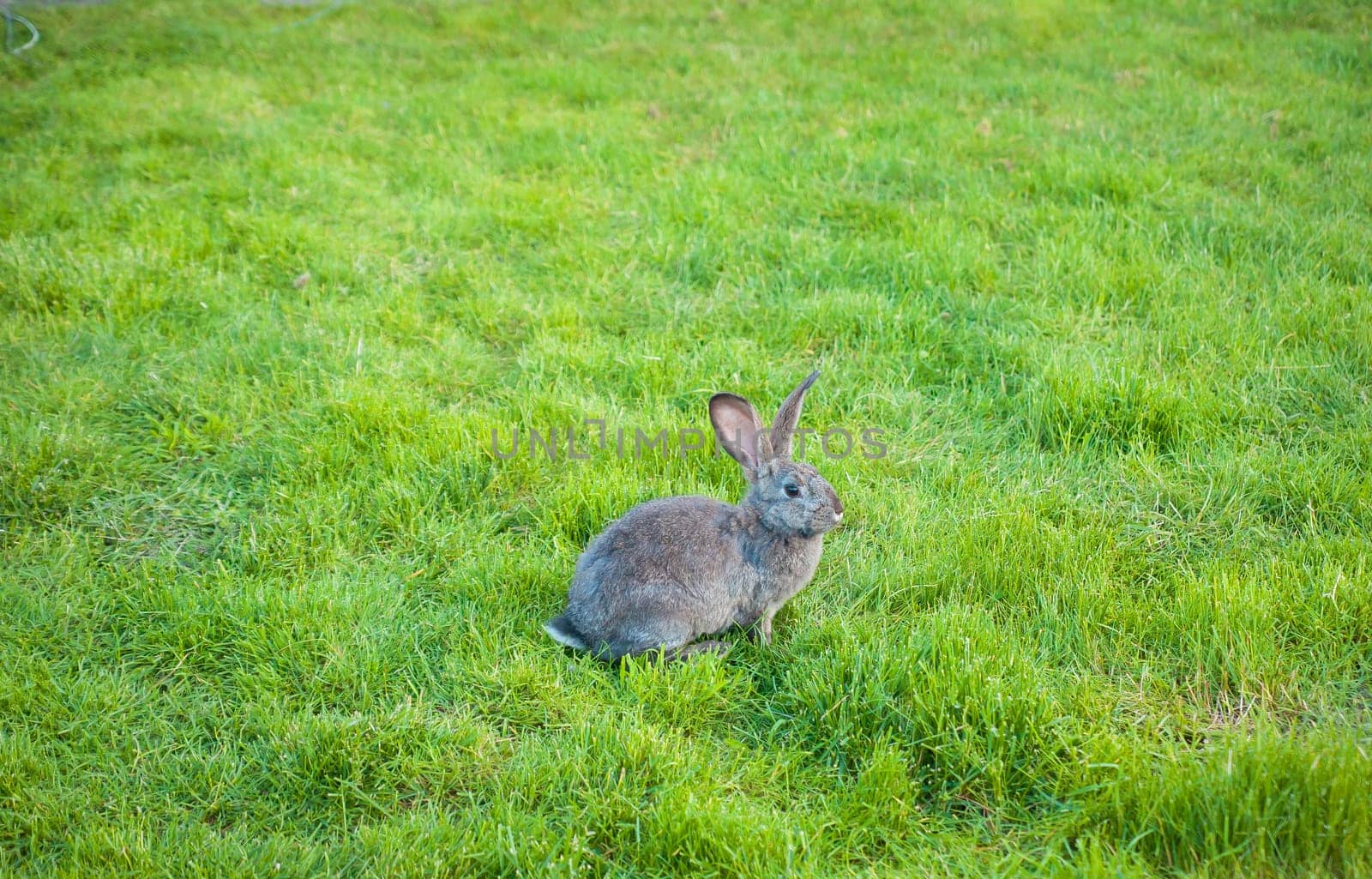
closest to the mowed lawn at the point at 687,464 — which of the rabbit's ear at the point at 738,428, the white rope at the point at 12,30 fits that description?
the rabbit's ear at the point at 738,428

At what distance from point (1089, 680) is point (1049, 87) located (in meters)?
6.42

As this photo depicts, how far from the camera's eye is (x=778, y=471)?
13.5ft

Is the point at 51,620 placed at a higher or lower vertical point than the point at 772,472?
lower

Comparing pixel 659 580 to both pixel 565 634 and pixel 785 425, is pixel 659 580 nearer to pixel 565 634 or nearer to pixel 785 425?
Answer: pixel 565 634

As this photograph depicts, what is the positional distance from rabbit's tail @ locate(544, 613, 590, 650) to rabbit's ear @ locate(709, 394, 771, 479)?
959 millimetres

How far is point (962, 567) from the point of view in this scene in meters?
4.16

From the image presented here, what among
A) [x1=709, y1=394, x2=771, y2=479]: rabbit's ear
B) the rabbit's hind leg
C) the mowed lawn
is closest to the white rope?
the mowed lawn

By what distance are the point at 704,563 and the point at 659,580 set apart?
0.65ft

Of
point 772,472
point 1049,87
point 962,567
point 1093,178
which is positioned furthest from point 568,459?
point 1049,87

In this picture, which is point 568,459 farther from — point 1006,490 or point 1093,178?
point 1093,178

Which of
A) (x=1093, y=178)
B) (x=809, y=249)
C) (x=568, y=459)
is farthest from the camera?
(x=1093, y=178)

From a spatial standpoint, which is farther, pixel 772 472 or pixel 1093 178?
pixel 1093 178

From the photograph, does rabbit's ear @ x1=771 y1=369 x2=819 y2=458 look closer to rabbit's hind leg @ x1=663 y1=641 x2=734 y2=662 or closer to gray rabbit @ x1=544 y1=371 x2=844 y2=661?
gray rabbit @ x1=544 y1=371 x2=844 y2=661

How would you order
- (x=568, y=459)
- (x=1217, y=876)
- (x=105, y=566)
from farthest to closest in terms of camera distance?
(x=568, y=459)
(x=105, y=566)
(x=1217, y=876)
